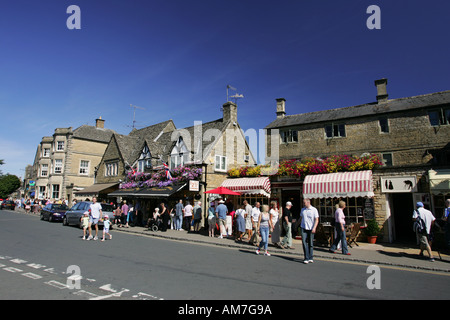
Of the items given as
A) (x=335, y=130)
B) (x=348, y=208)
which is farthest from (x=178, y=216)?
(x=335, y=130)

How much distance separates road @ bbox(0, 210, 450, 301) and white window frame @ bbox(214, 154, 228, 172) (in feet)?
38.7

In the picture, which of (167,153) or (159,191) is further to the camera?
(167,153)

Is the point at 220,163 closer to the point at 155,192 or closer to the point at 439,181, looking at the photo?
the point at 155,192

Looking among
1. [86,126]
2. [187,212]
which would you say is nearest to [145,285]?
[187,212]

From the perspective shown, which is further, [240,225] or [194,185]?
[194,185]

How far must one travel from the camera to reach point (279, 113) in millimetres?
25594

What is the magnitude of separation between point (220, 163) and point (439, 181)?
45.9 feet

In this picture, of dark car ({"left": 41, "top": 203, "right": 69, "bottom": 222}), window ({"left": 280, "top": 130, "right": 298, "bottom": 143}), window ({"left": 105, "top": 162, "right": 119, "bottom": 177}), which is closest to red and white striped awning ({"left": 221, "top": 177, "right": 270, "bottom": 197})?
window ({"left": 280, "top": 130, "right": 298, "bottom": 143})

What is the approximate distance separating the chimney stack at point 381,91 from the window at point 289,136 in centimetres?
651

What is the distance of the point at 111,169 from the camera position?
30.1m

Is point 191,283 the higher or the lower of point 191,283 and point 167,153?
the lower

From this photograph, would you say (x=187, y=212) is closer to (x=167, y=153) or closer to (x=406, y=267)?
(x=167, y=153)

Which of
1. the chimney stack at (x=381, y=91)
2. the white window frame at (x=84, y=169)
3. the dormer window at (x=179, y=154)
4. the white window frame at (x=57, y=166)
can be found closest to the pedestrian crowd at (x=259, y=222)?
the dormer window at (x=179, y=154)
